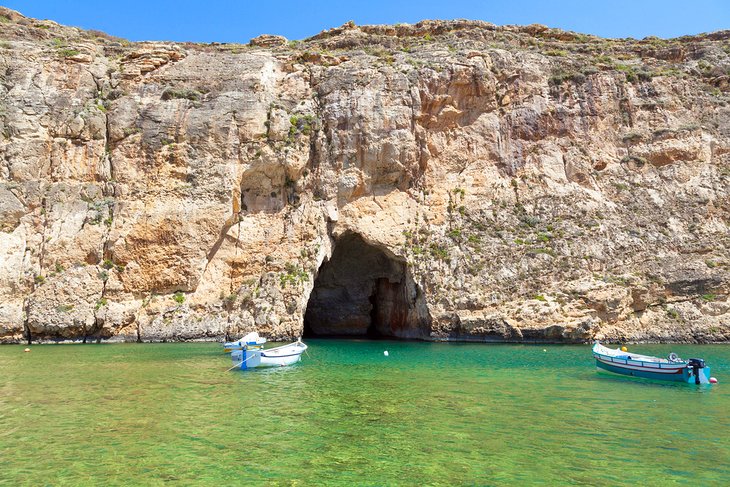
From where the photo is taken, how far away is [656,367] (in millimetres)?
20062

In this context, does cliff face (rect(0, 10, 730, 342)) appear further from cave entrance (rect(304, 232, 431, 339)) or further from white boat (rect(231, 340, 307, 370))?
white boat (rect(231, 340, 307, 370))

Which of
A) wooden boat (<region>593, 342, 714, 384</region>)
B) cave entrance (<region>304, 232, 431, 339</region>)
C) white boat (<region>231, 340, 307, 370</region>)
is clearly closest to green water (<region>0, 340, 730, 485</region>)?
wooden boat (<region>593, 342, 714, 384</region>)

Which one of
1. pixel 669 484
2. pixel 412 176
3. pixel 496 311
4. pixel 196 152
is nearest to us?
pixel 669 484

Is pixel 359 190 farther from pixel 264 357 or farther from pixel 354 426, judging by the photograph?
pixel 354 426

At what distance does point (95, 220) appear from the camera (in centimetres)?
3569

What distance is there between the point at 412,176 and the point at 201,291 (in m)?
17.5

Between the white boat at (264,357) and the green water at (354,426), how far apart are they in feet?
3.27

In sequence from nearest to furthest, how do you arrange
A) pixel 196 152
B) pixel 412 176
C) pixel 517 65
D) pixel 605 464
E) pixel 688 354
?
pixel 605 464 → pixel 688 354 → pixel 196 152 → pixel 412 176 → pixel 517 65

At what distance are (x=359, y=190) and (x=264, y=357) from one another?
19.6 metres

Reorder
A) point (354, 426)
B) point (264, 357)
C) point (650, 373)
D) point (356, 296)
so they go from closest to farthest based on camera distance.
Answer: point (354, 426) → point (650, 373) → point (264, 357) → point (356, 296)

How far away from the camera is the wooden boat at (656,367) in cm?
1905

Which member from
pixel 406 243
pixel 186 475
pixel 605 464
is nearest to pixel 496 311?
pixel 406 243

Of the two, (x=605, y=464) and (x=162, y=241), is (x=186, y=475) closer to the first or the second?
(x=605, y=464)

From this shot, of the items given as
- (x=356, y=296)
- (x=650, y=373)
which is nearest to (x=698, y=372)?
(x=650, y=373)
